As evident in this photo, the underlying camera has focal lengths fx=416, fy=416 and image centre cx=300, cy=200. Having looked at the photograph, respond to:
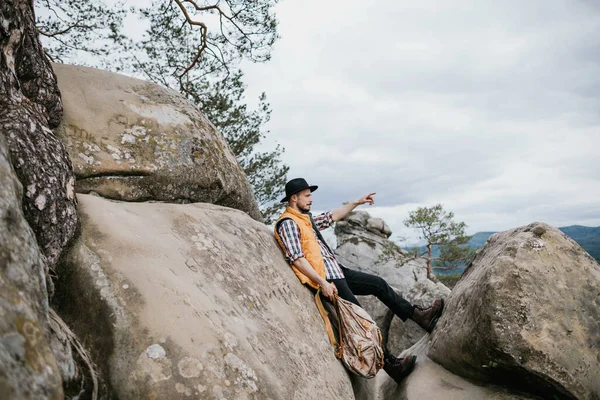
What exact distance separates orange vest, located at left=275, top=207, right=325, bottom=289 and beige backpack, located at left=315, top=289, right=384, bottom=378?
611 millimetres

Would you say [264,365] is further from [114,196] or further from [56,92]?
[56,92]

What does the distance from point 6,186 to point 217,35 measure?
9.52 meters

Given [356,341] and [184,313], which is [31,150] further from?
[356,341]

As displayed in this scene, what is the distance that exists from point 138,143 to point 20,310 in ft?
14.0

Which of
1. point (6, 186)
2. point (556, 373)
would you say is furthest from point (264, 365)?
point (556, 373)

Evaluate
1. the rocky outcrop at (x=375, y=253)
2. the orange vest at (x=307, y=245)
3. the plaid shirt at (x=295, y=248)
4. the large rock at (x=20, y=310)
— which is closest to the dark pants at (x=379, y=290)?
the plaid shirt at (x=295, y=248)

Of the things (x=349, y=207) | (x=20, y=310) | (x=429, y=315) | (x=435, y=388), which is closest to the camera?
(x=20, y=310)

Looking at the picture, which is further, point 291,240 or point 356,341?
point 291,240

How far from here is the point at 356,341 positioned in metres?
5.75

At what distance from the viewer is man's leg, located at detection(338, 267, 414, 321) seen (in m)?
6.89

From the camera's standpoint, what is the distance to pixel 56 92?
17.9 ft

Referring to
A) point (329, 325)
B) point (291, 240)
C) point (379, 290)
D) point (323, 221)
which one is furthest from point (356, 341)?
point (323, 221)

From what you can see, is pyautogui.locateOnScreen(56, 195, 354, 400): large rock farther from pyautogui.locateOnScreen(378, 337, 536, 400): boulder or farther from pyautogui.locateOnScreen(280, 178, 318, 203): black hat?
pyautogui.locateOnScreen(280, 178, 318, 203): black hat

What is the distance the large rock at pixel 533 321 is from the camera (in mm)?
5090
